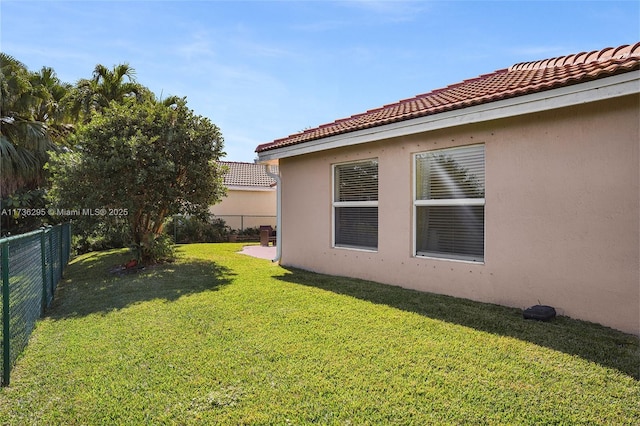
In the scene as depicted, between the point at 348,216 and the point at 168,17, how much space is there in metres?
6.02

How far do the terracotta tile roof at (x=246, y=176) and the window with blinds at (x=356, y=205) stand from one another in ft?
50.4

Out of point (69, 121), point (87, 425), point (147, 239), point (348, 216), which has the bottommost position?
point (87, 425)

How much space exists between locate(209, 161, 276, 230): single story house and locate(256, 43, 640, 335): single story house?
1463 centimetres

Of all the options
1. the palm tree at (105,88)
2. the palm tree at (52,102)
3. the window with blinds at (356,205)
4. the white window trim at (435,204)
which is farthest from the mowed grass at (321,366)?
the palm tree at (52,102)

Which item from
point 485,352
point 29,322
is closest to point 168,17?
point 29,322

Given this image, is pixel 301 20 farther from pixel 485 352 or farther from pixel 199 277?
pixel 485 352

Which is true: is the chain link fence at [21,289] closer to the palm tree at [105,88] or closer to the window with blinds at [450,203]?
the window with blinds at [450,203]

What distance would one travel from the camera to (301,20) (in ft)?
30.0

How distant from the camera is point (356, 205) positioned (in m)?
8.12

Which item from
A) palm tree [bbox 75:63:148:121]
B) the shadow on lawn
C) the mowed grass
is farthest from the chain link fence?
palm tree [bbox 75:63:148:121]

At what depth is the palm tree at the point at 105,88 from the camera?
1487cm

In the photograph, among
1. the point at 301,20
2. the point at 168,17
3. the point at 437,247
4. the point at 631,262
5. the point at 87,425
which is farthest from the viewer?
the point at 301,20

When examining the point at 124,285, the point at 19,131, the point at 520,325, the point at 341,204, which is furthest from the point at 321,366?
the point at 19,131

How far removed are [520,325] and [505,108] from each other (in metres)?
2.97
